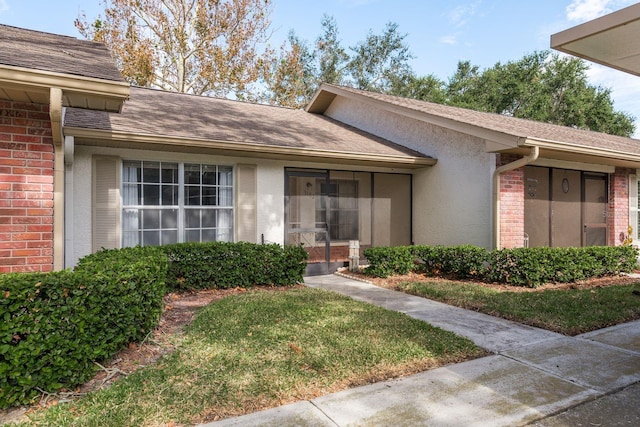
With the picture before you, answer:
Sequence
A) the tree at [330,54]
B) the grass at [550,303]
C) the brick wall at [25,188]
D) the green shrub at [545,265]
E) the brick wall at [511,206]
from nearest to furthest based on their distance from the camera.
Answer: the brick wall at [25,188], the grass at [550,303], the green shrub at [545,265], the brick wall at [511,206], the tree at [330,54]

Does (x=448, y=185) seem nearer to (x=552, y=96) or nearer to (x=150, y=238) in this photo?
(x=150, y=238)

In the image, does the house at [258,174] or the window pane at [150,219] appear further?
the window pane at [150,219]

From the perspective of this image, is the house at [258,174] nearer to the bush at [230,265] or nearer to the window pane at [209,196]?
the window pane at [209,196]

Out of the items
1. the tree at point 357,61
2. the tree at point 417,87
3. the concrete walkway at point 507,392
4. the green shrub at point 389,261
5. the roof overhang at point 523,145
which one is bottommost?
the concrete walkway at point 507,392

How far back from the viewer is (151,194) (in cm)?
759

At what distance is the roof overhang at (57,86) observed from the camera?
390cm

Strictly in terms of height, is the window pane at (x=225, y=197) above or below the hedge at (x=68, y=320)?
above

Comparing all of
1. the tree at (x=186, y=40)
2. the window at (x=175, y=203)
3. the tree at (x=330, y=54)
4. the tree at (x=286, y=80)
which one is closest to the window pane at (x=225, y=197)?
the window at (x=175, y=203)

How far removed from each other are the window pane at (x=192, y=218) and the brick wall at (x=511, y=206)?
6.19m

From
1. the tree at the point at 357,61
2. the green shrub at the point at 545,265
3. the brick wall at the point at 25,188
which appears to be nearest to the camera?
the brick wall at the point at 25,188

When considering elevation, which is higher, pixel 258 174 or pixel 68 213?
pixel 258 174

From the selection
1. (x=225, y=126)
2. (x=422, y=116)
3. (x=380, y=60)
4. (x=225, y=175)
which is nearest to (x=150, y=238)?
(x=225, y=175)

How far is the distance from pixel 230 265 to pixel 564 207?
850 cm

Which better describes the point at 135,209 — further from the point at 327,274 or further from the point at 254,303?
the point at 327,274
